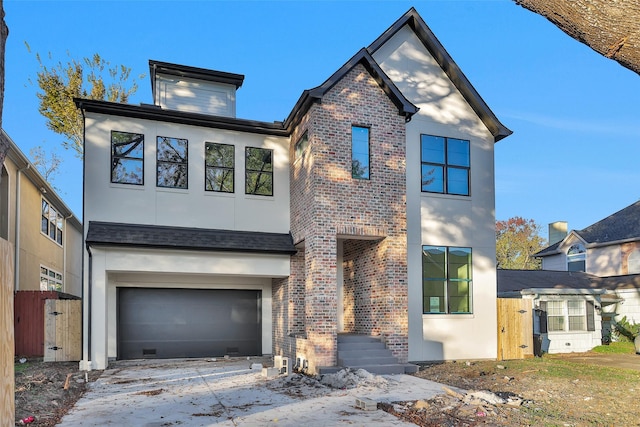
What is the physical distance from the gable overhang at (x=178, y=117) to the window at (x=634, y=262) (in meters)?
17.7

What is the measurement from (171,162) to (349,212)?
522cm

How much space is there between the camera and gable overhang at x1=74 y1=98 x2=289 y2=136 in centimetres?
1352

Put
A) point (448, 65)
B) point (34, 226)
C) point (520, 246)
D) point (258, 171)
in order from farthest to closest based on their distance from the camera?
point (520, 246) → point (34, 226) → point (448, 65) → point (258, 171)

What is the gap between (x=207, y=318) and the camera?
1538 cm

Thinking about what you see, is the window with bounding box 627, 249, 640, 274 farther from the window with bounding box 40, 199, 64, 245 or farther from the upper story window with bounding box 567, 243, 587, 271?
the window with bounding box 40, 199, 64, 245

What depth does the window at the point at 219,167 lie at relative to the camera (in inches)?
571

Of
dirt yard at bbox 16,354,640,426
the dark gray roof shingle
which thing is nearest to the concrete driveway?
dirt yard at bbox 16,354,640,426

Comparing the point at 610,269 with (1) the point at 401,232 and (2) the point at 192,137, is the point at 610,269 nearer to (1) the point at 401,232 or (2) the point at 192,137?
(1) the point at 401,232

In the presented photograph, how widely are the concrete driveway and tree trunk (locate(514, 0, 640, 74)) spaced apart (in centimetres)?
607

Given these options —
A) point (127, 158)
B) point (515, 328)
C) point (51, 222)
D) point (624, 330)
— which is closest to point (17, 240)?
point (127, 158)

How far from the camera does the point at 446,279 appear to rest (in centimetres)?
1464

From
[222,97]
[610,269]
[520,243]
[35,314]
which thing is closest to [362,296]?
[222,97]

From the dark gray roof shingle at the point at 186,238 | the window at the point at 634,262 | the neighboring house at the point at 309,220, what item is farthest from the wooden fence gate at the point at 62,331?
the window at the point at 634,262

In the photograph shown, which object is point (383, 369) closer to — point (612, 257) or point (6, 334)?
point (6, 334)
